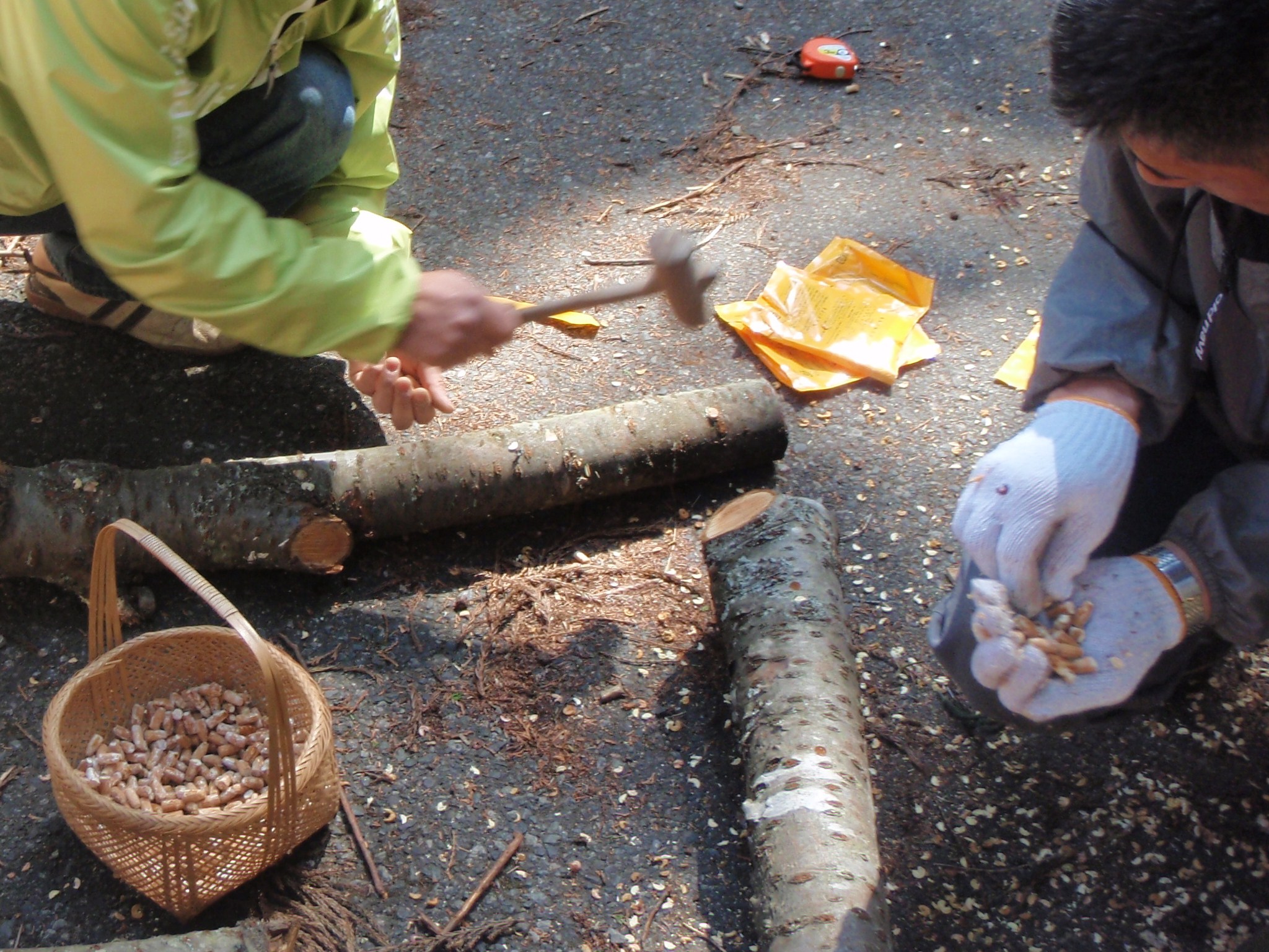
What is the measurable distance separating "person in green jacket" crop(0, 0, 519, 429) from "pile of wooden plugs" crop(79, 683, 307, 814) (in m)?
0.62

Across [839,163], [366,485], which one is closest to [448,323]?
[366,485]

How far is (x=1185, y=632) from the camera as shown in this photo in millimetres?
1392

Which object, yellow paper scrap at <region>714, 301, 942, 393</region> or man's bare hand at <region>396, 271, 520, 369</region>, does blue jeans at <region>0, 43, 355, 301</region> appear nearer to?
man's bare hand at <region>396, 271, 520, 369</region>

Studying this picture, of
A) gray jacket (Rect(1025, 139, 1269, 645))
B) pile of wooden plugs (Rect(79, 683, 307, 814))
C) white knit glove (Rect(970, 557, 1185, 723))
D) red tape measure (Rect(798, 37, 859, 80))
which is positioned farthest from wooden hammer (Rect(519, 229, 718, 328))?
red tape measure (Rect(798, 37, 859, 80))

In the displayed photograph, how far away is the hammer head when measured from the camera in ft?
5.69

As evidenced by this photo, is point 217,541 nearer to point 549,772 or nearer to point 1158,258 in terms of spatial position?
point 549,772

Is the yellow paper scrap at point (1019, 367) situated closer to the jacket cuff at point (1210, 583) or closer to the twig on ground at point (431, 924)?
the jacket cuff at point (1210, 583)

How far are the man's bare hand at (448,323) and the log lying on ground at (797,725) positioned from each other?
0.60m

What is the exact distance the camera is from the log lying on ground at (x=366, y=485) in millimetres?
1908

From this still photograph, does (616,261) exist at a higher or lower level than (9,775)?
higher

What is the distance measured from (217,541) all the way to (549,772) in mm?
740

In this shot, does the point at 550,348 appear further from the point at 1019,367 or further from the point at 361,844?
the point at 361,844

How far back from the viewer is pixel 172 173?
147 cm

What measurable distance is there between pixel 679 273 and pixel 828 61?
1.94 m
